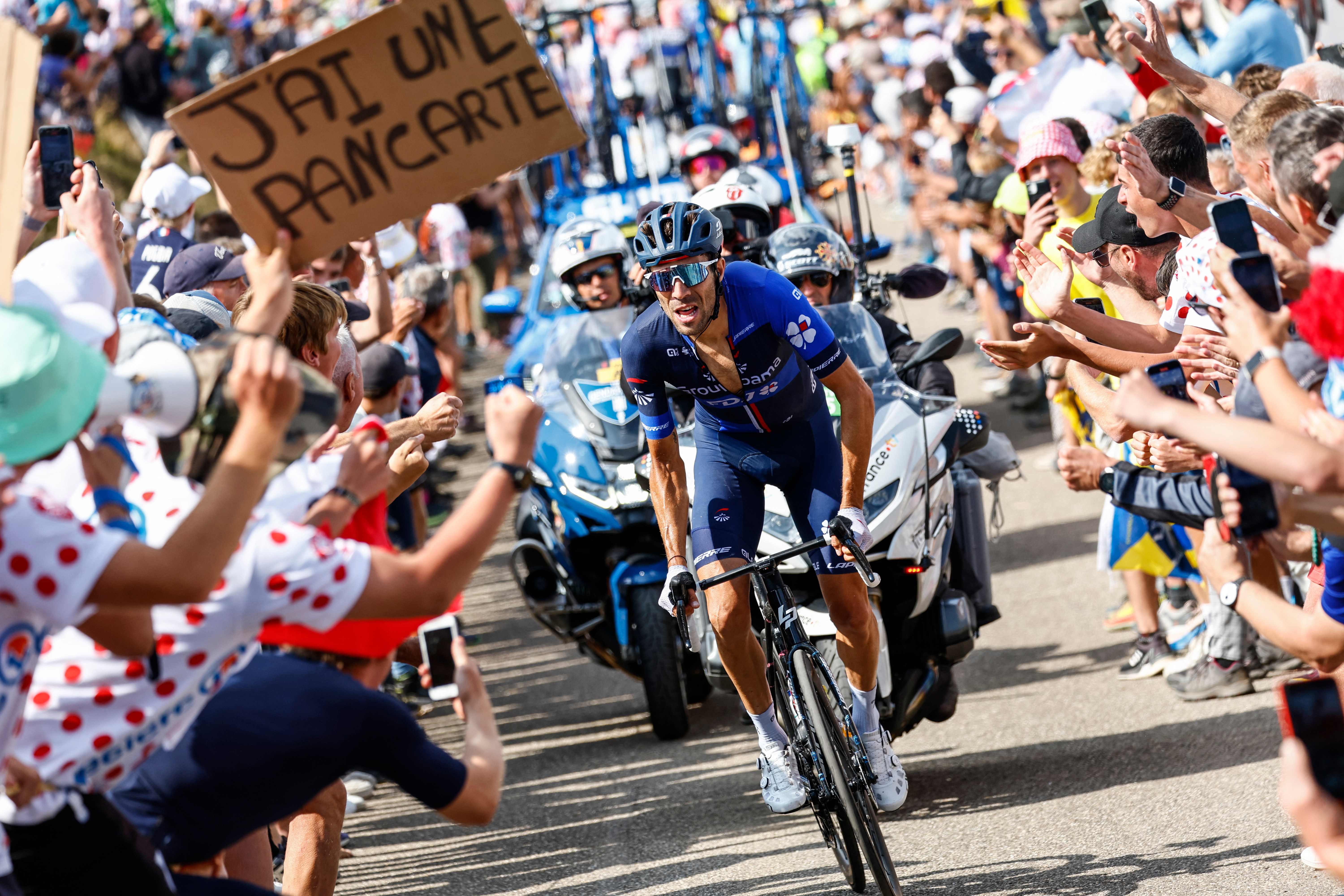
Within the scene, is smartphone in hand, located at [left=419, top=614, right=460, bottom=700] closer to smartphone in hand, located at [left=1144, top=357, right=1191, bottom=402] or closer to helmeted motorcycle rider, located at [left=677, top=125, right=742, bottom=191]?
smartphone in hand, located at [left=1144, top=357, right=1191, bottom=402]

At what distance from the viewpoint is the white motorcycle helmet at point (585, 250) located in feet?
26.9

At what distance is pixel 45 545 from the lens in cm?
264

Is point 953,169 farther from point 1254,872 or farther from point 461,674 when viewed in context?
point 461,674

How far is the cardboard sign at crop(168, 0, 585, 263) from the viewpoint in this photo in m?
3.25

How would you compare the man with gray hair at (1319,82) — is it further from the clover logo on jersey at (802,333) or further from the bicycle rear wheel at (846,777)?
the bicycle rear wheel at (846,777)

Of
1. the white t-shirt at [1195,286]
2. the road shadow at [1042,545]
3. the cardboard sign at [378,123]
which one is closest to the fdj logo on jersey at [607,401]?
the road shadow at [1042,545]

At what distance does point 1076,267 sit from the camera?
238 inches

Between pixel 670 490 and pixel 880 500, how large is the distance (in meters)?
0.84

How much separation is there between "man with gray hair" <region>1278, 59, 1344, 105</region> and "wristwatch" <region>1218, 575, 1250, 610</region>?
2908 millimetres

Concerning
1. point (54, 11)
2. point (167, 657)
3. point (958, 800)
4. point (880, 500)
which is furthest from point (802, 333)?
point (54, 11)

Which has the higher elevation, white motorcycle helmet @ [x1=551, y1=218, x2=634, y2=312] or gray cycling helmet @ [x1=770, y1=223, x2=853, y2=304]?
gray cycling helmet @ [x1=770, y1=223, x2=853, y2=304]

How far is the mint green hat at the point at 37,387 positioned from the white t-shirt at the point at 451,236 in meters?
12.5

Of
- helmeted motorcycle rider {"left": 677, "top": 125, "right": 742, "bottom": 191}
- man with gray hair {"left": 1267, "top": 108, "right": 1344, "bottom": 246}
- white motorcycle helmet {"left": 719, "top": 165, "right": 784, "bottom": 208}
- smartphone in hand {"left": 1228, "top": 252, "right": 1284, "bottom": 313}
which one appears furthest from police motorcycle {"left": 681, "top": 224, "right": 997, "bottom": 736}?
helmeted motorcycle rider {"left": 677, "top": 125, "right": 742, "bottom": 191}

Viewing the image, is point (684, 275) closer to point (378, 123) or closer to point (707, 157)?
point (378, 123)
